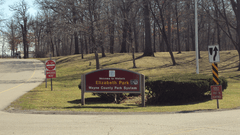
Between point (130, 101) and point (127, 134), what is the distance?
7692 millimetres

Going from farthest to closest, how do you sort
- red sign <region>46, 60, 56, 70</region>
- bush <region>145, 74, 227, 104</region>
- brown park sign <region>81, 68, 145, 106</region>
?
red sign <region>46, 60, 56, 70</region> → bush <region>145, 74, 227, 104</region> → brown park sign <region>81, 68, 145, 106</region>

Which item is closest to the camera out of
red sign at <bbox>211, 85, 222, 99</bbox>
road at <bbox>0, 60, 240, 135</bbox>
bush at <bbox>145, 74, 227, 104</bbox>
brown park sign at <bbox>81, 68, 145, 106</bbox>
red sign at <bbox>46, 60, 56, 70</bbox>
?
road at <bbox>0, 60, 240, 135</bbox>

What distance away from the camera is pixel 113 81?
37.0ft

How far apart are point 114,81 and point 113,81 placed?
0.16ft

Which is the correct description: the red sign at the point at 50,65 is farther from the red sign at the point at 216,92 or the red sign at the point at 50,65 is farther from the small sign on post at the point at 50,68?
the red sign at the point at 216,92

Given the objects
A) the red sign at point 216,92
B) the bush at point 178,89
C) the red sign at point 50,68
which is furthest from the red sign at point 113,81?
the red sign at point 50,68

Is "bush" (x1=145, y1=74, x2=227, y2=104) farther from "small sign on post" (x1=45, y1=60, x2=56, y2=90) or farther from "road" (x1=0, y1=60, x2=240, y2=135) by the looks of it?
"small sign on post" (x1=45, y1=60, x2=56, y2=90)

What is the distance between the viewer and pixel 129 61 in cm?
3547

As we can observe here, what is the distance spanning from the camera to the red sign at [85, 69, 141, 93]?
1118 centimetres

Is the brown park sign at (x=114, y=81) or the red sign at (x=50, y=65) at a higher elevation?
the red sign at (x=50, y=65)

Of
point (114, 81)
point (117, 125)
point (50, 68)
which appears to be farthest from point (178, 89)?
point (50, 68)

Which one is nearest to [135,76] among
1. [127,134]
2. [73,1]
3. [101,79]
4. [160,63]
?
[101,79]

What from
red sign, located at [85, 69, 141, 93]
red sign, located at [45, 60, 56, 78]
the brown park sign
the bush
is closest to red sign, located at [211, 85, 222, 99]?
the bush

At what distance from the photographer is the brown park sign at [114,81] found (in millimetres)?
11173
